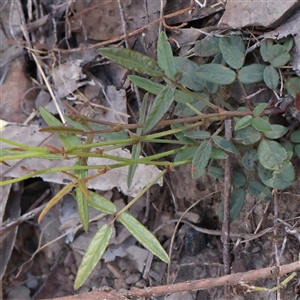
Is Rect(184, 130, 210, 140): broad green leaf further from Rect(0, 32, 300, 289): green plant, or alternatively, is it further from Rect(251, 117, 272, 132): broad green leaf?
Rect(251, 117, 272, 132): broad green leaf

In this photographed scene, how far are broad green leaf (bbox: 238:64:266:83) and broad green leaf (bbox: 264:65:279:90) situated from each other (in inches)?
0.8

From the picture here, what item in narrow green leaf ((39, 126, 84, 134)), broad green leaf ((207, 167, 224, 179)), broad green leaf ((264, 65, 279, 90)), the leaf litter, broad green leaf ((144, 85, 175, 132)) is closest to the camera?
narrow green leaf ((39, 126, 84, 134))

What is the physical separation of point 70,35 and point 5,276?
116 centimetres

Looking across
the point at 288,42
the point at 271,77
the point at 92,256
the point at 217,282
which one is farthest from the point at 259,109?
the point at 92,256

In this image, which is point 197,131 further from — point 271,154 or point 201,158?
point 271,154

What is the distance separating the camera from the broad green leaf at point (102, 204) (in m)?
1.34

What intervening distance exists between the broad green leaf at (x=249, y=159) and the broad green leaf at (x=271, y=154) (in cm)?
7

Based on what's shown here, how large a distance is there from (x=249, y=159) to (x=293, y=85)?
0.88 feet

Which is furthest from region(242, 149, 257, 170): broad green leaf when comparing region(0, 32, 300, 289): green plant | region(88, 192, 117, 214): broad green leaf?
region(88, 192, 117, 214): broad green leaf

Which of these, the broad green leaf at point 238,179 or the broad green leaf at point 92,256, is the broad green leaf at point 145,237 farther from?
the broad green leaf at point 238,179

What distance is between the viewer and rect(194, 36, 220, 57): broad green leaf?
1.43 metres

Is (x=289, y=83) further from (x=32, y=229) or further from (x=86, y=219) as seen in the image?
(x=32, y=229)

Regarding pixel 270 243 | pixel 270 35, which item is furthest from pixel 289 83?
pixel 270 243

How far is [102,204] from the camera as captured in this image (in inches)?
53.0
